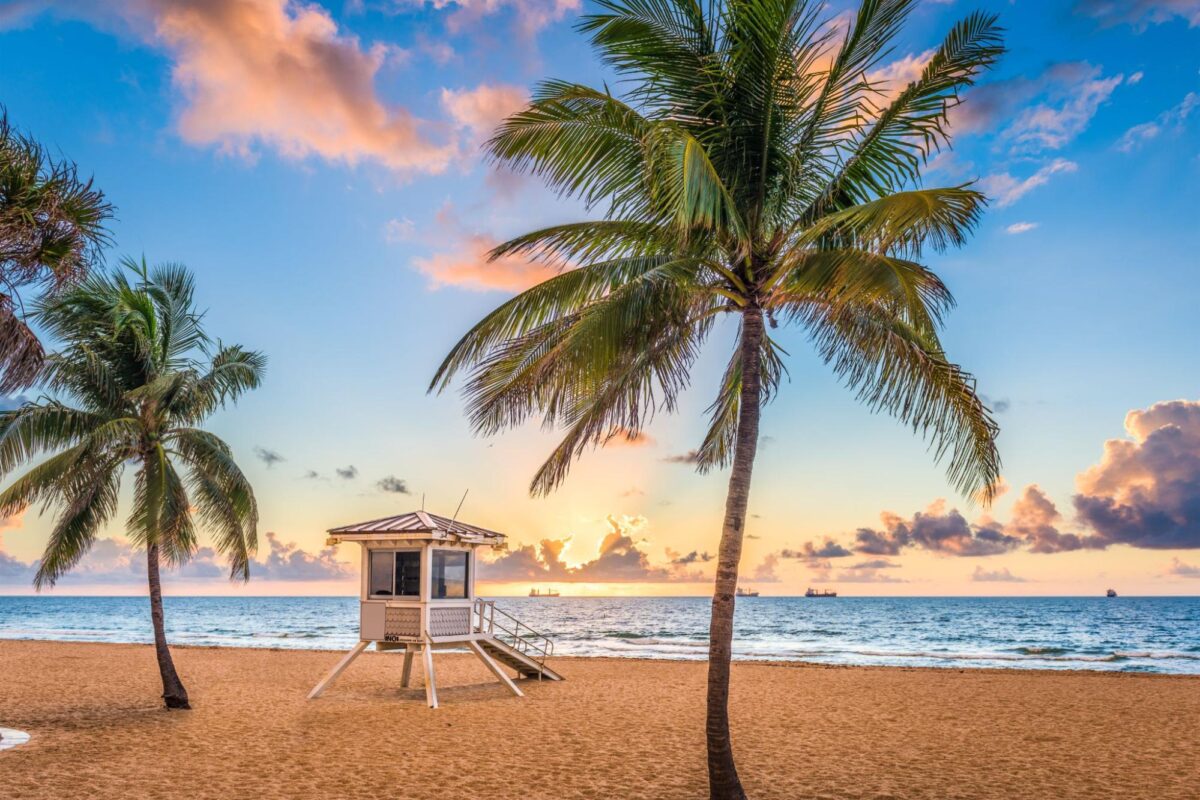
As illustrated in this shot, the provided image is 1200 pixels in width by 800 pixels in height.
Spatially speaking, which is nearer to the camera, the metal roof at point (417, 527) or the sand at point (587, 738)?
the sand at point (587, 738)

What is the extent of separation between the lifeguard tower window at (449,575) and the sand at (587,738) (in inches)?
70.9

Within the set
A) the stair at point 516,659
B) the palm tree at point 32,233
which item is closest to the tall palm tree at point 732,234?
the palm tree at point 32,233

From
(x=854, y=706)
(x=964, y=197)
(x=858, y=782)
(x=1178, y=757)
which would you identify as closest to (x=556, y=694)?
(x=854, y=706)

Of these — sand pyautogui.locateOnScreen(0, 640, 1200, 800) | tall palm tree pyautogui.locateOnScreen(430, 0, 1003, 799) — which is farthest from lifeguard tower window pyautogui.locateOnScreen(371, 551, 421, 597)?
tall palm tree pyautogui.locateOnScreen(430, 0, 1003, 799)

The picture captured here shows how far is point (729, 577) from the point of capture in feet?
22.9

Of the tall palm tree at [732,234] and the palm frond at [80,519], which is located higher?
the tall palm tree at [732,234]

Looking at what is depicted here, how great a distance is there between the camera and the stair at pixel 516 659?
16609 millimetres

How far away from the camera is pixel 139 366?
1241 cm

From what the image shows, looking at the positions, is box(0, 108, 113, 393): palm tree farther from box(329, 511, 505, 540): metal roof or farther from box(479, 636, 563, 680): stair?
box(479, 636, 563, 680): stair

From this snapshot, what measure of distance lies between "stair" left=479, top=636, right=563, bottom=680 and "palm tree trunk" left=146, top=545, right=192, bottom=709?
525cm

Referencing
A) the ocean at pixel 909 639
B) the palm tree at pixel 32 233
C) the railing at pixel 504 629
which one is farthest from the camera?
the ocean at pixel 909 639

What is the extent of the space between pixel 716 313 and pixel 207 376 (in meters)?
8.18

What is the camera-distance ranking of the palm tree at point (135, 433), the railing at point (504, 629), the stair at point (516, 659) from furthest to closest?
the stair at point (516, 659) → the railing at point (504, 629) → the palm tree at point (135, 433)

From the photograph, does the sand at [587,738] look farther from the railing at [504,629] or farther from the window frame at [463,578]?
the window frame at [463,578]
